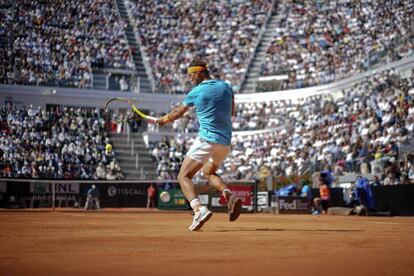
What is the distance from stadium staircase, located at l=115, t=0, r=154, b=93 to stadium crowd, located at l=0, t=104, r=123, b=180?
15.7 feet

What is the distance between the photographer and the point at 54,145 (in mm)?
42188

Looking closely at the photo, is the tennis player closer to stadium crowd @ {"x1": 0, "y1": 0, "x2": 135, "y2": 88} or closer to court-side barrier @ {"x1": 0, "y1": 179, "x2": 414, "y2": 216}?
court-side barrier @ {"x1": 0, "y1": 179, "x2": 414, "y2": 216}

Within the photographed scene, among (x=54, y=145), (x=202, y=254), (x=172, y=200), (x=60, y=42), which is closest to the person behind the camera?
(x=202, y=254)

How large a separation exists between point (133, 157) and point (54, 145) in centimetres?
546

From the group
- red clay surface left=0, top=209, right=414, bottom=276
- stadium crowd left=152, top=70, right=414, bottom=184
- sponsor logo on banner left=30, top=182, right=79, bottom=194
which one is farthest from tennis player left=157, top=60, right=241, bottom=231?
sponsor logo on banner left=30, top=182, right=79, bottom=194

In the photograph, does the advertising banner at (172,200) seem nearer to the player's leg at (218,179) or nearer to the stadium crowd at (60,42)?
the stadium crowd at (60,42)

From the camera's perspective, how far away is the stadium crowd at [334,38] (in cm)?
3997

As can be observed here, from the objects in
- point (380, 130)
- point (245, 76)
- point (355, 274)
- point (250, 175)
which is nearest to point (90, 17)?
point (245, 76)

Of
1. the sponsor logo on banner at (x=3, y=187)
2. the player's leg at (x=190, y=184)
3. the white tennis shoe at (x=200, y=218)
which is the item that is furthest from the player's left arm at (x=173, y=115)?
the sponsor logo on banner at (x=3, y=187)

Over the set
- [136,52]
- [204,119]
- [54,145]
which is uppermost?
[136,52]

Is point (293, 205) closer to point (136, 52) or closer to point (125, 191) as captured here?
point (125, 191)

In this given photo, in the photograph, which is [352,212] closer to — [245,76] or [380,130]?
[380,130]

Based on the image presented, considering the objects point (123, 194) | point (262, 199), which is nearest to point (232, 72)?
point (123, 194)

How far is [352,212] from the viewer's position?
29.0 metres
